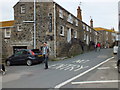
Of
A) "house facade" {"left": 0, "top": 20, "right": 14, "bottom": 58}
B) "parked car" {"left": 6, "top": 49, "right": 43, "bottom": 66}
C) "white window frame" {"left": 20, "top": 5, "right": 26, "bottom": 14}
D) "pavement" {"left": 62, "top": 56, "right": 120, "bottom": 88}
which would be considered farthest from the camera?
"house facade" {"left": 0, "top": 20, "right": 14, "bottom": 58}

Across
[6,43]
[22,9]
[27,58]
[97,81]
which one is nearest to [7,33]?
[6,43]

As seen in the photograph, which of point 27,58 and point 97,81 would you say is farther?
point 27,58

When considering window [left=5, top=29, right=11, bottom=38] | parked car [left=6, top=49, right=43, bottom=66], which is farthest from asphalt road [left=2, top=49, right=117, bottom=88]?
window [left=5, top=29, right=11, bottom=38]

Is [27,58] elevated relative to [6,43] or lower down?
lower down

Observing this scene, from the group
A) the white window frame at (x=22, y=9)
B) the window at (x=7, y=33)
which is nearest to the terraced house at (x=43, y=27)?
the white window frame at (x=22, y=9)

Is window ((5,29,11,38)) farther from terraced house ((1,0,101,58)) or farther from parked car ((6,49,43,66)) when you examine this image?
parked car ((6,49,43,66))

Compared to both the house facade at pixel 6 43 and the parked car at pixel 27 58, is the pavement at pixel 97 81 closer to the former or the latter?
the parked car at pixel 27 58

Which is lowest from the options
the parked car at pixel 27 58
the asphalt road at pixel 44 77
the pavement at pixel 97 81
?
the asphalt road at pixel 44 77

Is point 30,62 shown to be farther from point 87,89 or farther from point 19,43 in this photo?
point 87,89

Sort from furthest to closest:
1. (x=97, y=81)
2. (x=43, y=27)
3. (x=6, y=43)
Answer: (x=6, y=43) → (x=43, y=27) → (x=97, y=81)

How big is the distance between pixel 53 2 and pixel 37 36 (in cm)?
448

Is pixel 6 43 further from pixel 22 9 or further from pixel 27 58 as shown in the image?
pixel 27 58

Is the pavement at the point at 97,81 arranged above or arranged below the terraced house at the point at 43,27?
below

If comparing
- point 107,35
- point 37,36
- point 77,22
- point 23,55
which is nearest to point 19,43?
point 37,36
